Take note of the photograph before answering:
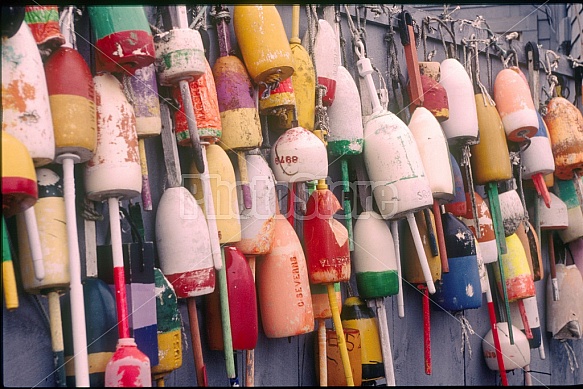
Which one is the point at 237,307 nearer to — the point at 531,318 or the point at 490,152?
the point at 490,152

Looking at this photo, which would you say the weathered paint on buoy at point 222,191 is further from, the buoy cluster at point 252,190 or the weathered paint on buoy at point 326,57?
the weathered paint on buoy at point 326,57

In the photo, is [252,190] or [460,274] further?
[460,274]

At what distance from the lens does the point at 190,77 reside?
179cm

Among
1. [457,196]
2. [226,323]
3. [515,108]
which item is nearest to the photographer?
[226,323]

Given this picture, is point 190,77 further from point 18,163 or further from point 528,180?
point 528,180

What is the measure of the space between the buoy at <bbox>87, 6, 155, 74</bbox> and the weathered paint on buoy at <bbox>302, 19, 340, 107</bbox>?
70 cm

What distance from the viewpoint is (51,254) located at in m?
1.49

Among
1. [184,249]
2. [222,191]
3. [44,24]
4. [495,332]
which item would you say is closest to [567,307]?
[495,332]

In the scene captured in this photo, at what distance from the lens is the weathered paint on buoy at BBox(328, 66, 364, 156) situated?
7.28 feet

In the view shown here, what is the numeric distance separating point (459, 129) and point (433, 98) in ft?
0.47

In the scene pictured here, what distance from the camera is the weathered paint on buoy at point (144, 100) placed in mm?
1723

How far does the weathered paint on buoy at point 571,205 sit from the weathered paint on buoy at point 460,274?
0.84 metres

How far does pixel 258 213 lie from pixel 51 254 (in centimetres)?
61

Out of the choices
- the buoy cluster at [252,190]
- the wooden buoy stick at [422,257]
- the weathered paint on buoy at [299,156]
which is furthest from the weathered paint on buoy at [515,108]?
the weathered paint on buoy at [299,156]
